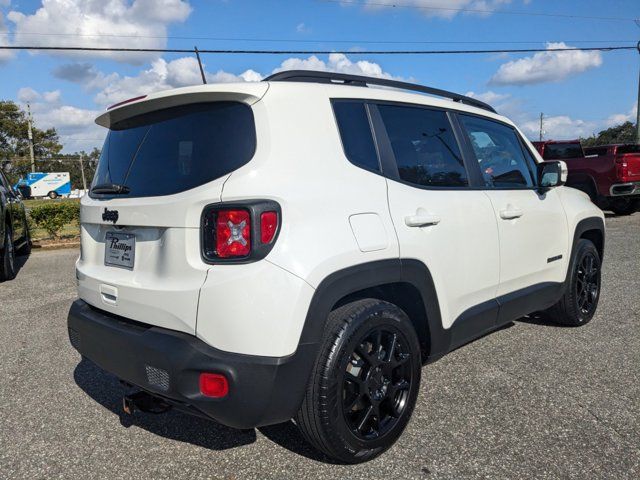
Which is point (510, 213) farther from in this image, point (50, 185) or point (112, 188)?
point (50, 185)

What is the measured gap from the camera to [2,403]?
3326 mm

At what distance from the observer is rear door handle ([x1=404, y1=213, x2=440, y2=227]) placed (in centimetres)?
262

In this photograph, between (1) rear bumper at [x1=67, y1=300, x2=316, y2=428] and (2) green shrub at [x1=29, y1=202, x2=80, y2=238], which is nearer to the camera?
(1) rear bumper at [x1=67, y1=300, x2=316, y2=428]

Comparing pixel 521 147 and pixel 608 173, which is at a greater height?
pixel 521 147

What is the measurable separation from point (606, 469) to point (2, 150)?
5903 centimetres

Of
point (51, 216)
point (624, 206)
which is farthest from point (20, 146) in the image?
point (624, 206)

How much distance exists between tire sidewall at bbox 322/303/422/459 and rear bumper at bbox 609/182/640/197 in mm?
12175

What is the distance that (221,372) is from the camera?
2.04m

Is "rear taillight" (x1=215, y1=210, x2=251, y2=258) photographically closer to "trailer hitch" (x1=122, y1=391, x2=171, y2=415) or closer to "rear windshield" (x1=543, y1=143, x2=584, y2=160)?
"trailer hitch" (x1=122, y1=391, x2=171, y2=415)

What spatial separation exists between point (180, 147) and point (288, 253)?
776 millimetres

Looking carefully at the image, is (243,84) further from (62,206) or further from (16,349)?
(62,206)

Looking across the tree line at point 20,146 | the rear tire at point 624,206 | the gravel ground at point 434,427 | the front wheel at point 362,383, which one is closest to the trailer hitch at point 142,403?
the gravel ground at point 434,427

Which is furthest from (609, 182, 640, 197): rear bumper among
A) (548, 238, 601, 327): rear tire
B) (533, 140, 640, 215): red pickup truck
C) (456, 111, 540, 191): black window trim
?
(456, 111, 540, 191): black window trim

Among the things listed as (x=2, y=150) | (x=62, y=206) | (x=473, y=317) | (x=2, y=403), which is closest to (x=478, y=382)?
(x=473, y=317)
